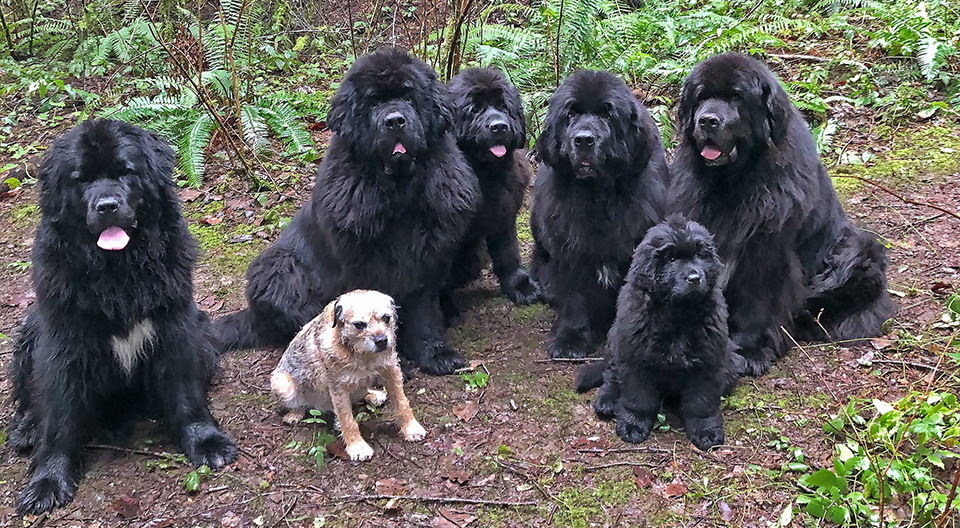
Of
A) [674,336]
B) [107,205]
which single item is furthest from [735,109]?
[107,205]

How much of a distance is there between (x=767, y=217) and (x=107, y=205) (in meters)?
3.60

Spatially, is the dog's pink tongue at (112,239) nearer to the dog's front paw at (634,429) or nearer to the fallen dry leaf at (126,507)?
the fallen dry leaf at (126,507)

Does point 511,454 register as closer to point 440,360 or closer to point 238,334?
point 440,360

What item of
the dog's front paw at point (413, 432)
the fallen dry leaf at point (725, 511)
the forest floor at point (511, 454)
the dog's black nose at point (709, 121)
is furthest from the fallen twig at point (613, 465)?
the dog's black nose at point (709, 121)

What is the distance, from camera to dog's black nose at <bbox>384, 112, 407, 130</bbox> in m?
4.55

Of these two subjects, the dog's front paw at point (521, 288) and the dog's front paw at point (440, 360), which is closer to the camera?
the dog's front paw at point (440, 360)

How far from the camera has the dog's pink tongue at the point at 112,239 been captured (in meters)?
3.73

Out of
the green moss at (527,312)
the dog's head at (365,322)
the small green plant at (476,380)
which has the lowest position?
the small green plant at (476,380)

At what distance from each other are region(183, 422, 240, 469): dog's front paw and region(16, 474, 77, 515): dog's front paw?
23.7 inches

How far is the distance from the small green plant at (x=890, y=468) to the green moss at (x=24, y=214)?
290 inches

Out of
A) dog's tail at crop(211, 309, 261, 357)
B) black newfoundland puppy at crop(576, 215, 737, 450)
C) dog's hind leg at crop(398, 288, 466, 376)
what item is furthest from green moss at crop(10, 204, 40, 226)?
black newfoundland puppy at crop(576, 215, 737, 450)

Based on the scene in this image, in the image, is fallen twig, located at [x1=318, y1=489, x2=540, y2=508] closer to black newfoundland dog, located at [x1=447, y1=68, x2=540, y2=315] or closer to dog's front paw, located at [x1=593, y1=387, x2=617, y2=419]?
dog's front paw, located at [x1=593, y1=387, x2=617, y2=419]

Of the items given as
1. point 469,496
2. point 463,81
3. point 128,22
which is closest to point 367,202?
point 463,81

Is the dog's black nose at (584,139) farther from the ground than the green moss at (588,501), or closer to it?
farther from the ground
